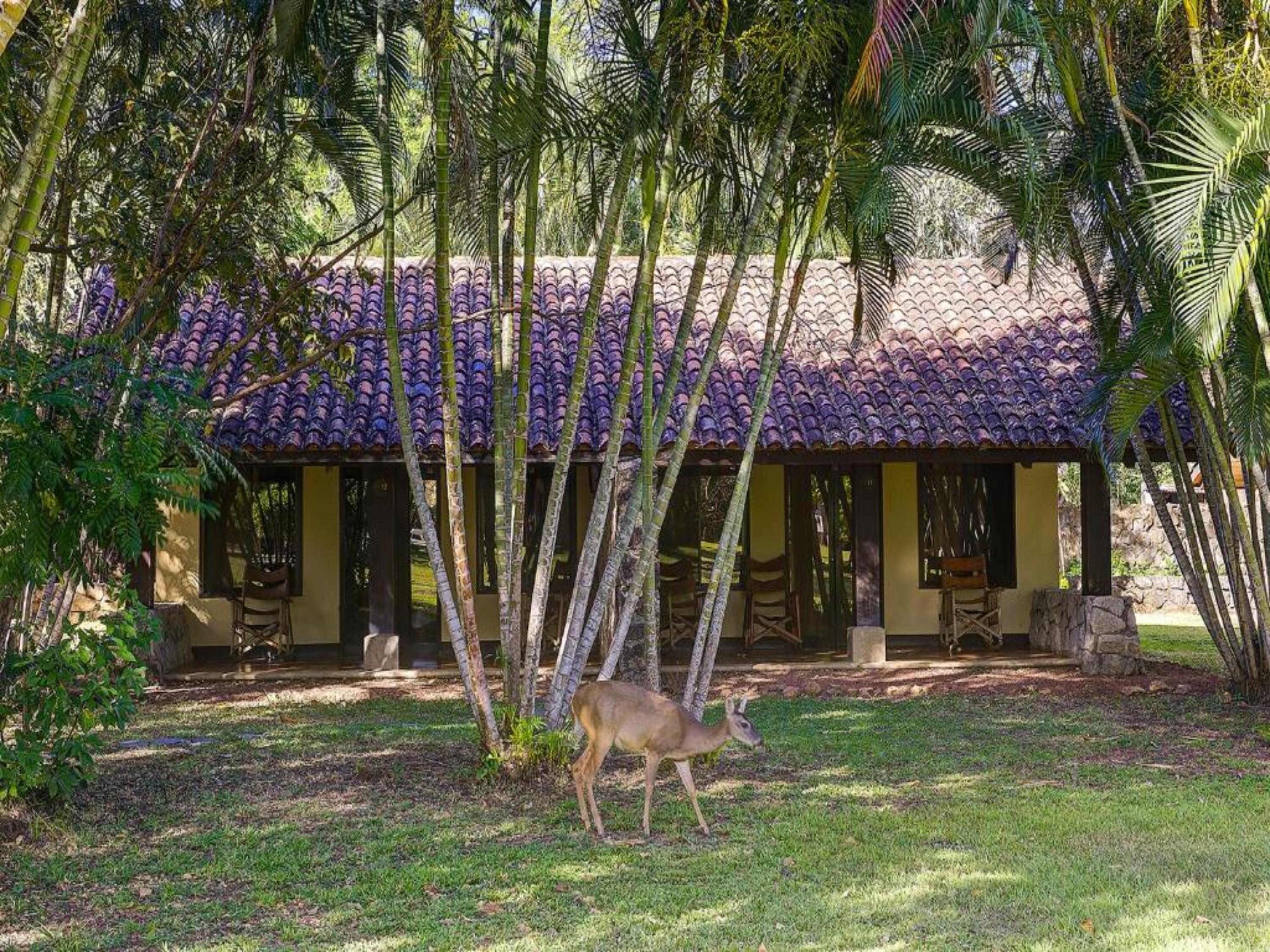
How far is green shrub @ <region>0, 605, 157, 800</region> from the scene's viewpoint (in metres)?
6.36

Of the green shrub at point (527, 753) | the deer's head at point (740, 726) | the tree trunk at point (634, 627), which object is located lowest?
the green shrub at point (527, 753)

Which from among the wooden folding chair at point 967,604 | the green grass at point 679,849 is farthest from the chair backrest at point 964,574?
the green grass at point 679,849

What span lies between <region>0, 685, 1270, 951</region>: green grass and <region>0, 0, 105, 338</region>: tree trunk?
2867mm

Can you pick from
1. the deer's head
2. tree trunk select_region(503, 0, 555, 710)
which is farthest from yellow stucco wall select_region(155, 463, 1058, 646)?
the deer's head

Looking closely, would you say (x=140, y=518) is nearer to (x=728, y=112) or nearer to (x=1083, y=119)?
(x=728, y=112)

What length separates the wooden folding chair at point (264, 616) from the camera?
1414cm

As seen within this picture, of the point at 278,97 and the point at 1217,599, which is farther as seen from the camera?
the point at 1217,599

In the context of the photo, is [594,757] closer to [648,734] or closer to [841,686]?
[648,734]

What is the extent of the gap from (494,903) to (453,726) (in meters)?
4.74

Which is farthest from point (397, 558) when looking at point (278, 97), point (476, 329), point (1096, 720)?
point (1096, 720)

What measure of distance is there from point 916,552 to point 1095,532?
2.39 meters

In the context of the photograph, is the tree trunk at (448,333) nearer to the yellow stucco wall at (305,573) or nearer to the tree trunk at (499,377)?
the tree trunk at (499,377)

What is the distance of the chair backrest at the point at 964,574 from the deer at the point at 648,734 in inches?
345

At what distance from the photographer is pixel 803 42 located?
7227 millimetres
